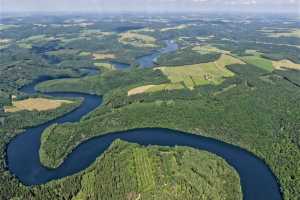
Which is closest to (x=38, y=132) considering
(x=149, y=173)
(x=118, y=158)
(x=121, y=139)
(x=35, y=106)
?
(x=35, y=106)

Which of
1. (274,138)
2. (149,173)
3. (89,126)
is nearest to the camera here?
(149,173)

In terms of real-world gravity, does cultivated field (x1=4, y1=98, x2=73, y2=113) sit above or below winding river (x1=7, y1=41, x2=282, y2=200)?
above

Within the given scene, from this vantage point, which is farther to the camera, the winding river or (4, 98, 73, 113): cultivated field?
(4, 98, 73, 113): cultivated field

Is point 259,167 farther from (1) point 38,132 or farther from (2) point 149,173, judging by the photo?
(1) point 38,132

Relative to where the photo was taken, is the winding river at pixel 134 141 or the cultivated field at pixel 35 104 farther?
the cultivated field at pixel 35 104

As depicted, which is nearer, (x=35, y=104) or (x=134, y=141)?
(x=134, y=141)

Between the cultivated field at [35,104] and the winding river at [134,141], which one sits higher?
the cultivated field at [35,104]

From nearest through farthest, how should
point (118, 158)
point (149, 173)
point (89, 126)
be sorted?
point (149, 173) → point (118, 158) → point (89, 126)

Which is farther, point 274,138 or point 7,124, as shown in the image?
point 7,124
